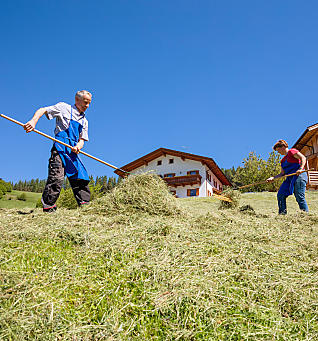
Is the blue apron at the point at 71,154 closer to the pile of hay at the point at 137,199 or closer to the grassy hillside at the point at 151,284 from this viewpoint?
the pile of hay at the point at 137,199

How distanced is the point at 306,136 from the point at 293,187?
18464 millimetres

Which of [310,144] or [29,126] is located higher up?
[310,144]

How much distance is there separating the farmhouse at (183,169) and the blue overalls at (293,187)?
20.6 meters

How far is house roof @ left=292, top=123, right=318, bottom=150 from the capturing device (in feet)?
65.7

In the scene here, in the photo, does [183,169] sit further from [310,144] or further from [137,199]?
[137,199]

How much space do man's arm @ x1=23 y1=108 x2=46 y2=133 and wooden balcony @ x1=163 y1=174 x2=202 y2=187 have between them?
23.6 m

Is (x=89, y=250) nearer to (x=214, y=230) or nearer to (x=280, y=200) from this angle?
(x=214, y=230)

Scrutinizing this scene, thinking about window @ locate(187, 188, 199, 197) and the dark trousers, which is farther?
window @ locate(187, 188, 199, 197)

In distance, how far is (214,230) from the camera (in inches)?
121

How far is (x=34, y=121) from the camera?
3914mm

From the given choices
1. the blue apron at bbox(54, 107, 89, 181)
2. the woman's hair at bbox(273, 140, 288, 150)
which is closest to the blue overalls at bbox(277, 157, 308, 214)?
the woman's hair at bbox(273, 140, 288, 150)

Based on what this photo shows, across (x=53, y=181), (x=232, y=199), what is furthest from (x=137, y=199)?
(x=232, y=199)

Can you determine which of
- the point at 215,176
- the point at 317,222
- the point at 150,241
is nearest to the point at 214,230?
the point at 150,241

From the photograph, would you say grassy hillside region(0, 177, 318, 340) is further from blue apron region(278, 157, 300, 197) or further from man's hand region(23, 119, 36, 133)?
blue apron region(278, 157, 300, 197)
